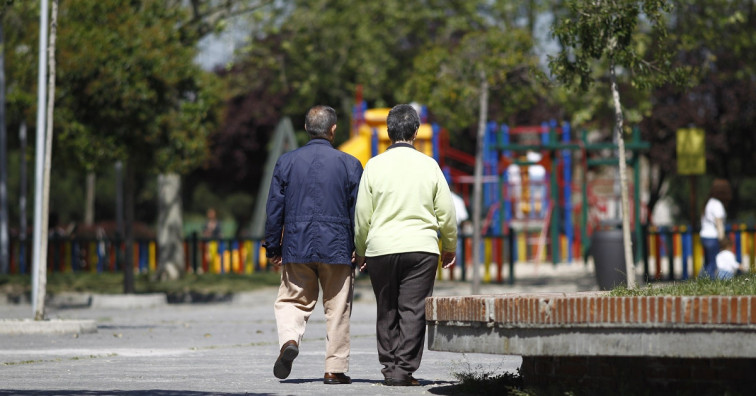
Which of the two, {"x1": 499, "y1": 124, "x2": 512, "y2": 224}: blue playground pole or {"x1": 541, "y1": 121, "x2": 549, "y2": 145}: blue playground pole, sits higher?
{"x1": 541, "y1": 121, "x2": 549, "y2": 145}: blue playground pole

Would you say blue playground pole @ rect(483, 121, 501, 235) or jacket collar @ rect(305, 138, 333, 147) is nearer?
jacket collar @ rect(305, 138, 333, 147)

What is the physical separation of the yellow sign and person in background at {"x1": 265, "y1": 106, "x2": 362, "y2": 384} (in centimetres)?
1252

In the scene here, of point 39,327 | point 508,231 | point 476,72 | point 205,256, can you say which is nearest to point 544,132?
point 508,231

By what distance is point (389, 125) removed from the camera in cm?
811

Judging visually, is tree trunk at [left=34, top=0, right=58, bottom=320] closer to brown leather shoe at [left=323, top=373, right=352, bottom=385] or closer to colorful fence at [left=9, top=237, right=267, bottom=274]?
brown leather shoe at [left=323, top=373, right=352, bottom=385]

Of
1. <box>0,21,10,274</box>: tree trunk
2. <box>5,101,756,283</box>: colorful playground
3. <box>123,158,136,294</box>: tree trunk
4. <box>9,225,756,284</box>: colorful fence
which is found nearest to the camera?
<box>123,158,136,294</box>: tree trunk

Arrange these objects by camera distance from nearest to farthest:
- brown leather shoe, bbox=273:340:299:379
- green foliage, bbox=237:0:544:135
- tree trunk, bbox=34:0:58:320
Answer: brown leather shoe, bbox=273:340:299:379 → tree trunk, bbox=34:0:58:320 → green foliage, bbox=237:0:544:135

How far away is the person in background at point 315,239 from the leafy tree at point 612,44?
393 centimetres

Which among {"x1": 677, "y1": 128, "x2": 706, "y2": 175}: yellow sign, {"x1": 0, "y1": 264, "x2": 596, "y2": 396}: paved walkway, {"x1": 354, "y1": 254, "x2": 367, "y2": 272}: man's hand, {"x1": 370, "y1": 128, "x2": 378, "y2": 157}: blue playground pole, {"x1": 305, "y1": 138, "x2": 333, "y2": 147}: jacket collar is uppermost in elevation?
{"x1": 370, "y1": 128, "x2": 378, "y2": 157}: blue playground pole

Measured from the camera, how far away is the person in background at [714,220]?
57.5ft

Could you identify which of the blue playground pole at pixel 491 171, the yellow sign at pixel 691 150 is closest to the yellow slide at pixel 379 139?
the blue playground pole at pixel 491 171

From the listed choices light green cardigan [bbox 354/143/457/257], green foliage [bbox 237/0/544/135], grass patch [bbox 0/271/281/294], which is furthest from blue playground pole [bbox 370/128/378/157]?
light green cardigan [bbox 354/143/457/257]

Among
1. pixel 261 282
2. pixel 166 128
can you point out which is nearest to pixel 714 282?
pixel 166 128

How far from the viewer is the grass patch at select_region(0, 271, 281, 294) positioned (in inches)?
878
